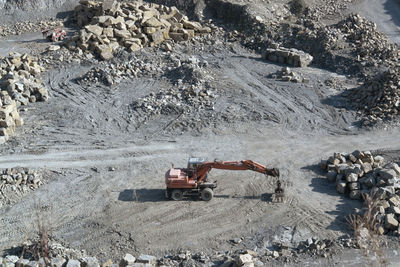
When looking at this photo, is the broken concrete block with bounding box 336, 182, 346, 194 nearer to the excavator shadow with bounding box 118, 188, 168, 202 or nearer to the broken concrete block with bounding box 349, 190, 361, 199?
the broken concrete block with bounding box 349, 190, 361, 199

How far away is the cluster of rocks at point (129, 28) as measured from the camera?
28234 mm

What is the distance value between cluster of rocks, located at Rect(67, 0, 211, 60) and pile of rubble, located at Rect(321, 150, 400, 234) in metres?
14.1

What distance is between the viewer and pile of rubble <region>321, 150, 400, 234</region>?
51.3 feet

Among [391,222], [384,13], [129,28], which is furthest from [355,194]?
[384,13]

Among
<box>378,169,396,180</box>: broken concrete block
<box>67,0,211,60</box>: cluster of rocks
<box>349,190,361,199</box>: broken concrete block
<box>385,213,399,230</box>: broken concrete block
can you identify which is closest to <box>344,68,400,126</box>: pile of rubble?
<box>378,169,396,180</box>: broken concrete block

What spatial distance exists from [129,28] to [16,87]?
8200 millimetres

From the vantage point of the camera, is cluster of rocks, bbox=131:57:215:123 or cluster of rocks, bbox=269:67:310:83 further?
cluster of rocks, bbox=269:67:310:83

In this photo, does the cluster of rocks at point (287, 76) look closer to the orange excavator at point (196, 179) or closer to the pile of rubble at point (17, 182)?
the orange excavator at point (196, 179)

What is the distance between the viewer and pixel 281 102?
78.3 feet

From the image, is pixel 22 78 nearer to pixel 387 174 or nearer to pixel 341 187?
pixel 341 187

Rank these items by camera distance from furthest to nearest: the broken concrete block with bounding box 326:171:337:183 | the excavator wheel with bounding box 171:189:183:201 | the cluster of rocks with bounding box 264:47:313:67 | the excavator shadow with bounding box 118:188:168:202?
the cluster of rocks with bounding box 264:47:313:67
the broken concrete block with bounding box 326:171:337:183
the excavator shadow with bounding box 118:188:168:202
the excavator wheel with bounding box 171:189:183:201

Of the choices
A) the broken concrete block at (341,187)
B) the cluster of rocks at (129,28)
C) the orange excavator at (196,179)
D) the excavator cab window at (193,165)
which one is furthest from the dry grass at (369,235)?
the cluster of rocks at (129,28)

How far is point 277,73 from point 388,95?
584 centimetres

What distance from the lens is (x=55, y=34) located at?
30.5m
